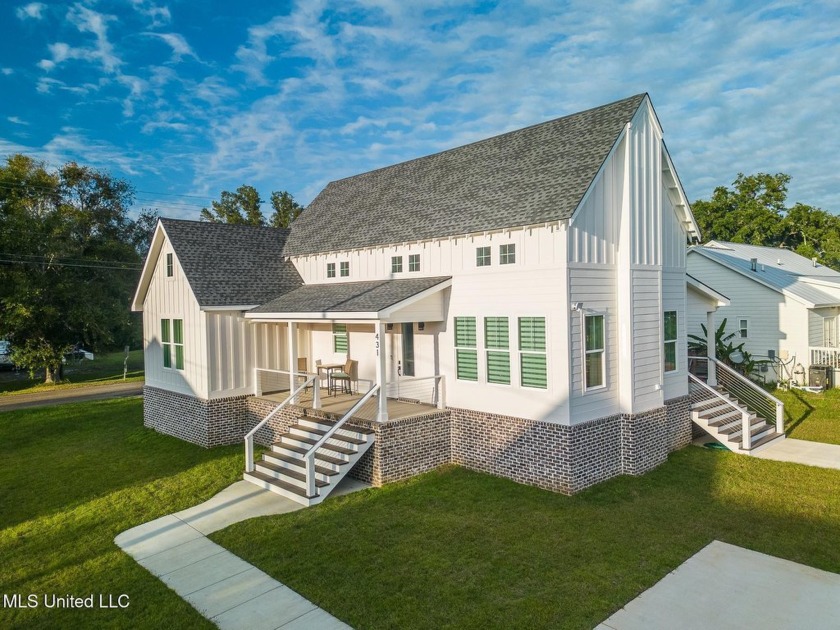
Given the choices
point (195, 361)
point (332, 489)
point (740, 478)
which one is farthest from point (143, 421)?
point (740, 478)

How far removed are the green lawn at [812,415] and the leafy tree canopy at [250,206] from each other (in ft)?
122

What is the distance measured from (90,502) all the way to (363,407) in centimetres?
589

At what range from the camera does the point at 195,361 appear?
15.4m

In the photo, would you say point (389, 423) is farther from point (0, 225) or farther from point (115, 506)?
point (0, 225)

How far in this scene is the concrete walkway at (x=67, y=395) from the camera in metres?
23.3

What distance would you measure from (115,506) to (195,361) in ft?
17.5

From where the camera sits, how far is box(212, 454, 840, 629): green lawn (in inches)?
272

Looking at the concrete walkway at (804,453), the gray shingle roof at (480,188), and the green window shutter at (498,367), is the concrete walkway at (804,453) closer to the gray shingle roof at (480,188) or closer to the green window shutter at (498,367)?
the green window shutter at (498,367)

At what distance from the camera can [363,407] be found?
1315cm

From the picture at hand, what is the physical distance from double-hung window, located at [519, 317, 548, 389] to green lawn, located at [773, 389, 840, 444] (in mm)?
8496

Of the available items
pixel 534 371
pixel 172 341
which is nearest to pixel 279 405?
pixel 172 341

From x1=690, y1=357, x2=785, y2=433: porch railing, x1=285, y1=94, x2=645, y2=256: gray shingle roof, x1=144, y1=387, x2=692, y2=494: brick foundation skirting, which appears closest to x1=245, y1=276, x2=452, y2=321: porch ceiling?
x1=285, y1=94, x2=645, y2=256: gray shingle roof

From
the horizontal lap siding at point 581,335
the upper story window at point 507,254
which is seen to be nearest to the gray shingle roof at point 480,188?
the upper story window at point 507,254

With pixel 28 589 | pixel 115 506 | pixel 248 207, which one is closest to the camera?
pixel 28 589
